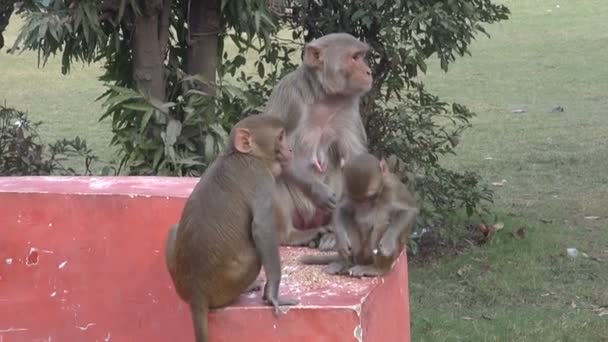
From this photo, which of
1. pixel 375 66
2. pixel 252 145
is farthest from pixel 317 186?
pixel 375 66

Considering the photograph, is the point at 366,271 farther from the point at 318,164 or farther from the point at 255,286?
the point at 318,164

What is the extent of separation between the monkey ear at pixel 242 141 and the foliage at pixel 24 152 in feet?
9.69

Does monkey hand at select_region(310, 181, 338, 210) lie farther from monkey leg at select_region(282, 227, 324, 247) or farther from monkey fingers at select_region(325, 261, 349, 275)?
monkey fingers at select_region(325, 261, 349, 275)

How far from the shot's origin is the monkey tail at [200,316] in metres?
3.46

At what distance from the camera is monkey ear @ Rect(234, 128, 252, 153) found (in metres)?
3.58

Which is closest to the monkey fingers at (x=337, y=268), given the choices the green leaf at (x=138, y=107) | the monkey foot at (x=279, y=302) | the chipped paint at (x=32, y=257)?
the monkey foot at (x=279, y=302)

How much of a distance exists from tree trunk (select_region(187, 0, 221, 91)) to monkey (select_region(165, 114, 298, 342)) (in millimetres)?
2778

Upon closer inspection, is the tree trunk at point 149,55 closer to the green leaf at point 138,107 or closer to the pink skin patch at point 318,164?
the green leaf at point 138,107

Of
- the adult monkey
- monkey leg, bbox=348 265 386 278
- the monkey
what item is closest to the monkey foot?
the monkey

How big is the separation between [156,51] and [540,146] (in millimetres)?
5347

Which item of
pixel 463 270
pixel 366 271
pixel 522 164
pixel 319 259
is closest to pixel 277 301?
pixel 366 271

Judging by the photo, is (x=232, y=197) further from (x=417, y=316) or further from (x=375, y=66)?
(x=375, y=66)

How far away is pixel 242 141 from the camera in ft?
11.8

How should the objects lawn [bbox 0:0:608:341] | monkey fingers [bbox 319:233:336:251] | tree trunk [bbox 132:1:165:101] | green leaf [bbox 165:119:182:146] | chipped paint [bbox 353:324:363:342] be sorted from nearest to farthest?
1. chipped paint [bbox 353:324:363:342]
2. monkey fingers [bbox 319:233:336:251]
3. green leaf [bbox 165:119:182:146]
4. tree trunk [bbox 132:1:165:101]
5. lawn [bbox 0:0:608:341]
